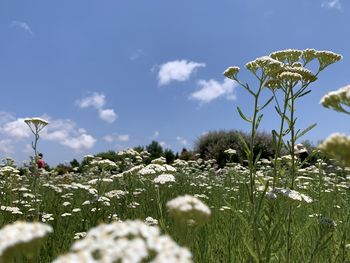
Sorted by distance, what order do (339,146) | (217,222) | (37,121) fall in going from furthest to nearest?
(217,222) < (37,121) < (339,146)

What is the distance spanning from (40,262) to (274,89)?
342 cm

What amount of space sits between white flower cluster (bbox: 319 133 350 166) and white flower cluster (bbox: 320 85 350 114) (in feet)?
1.71

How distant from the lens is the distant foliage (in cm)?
2355

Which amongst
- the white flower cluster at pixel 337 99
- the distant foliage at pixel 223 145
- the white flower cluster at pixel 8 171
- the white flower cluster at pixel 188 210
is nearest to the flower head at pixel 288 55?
the white flower cluster at pixel 337 99

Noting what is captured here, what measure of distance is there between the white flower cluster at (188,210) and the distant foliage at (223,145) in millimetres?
20254

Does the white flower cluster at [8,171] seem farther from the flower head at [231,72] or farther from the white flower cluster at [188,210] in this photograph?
the white flower cluster at [188,210]

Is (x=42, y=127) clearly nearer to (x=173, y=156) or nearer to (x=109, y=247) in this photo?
(x=109, y=247)

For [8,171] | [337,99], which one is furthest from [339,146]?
[8,171]

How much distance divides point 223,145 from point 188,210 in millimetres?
21784

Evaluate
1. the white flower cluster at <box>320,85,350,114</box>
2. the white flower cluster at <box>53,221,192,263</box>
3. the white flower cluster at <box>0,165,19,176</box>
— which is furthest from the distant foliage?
the white flower cluster at <box>53,221,192,263</box>

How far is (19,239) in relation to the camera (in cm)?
170

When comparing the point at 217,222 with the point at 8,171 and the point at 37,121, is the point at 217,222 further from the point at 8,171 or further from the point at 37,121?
the point at 8,171

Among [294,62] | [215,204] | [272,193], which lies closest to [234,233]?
[272,193]

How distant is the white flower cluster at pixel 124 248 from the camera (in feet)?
4.91
